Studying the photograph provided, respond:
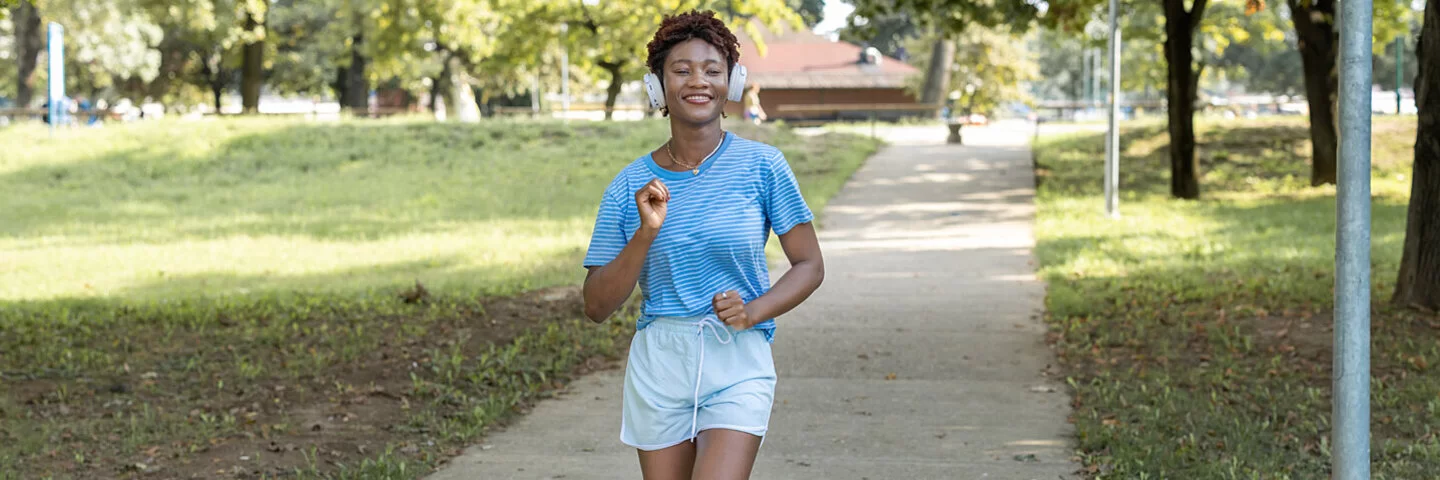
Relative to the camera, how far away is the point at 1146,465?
602cm

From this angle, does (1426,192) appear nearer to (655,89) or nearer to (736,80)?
(736,80)

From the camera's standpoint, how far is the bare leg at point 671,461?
12.2 ft

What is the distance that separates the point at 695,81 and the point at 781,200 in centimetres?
35

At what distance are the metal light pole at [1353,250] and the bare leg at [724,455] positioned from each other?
180 centimetres

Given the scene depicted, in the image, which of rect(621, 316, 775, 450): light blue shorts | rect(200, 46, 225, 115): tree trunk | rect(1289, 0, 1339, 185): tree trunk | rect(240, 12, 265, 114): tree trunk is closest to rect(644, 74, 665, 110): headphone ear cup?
rect(621, 316, 775, 450): light blue shorts

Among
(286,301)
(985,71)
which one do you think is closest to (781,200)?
(286,301)

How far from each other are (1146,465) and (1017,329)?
159 inches

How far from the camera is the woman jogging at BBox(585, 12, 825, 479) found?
3.62m

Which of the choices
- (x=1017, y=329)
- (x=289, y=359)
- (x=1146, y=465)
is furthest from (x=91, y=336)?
(x=1146, y=465)

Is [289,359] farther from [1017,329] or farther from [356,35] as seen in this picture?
[356,35]

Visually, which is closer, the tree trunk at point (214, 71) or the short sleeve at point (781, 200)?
the short sleeve at point (781, 200)

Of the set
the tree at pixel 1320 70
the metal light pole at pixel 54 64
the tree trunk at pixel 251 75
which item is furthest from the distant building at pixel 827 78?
the tree at pixel 1320 70

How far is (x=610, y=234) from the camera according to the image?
3711 millimetres

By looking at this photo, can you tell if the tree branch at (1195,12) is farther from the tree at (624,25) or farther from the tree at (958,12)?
the tree at (624,25)
